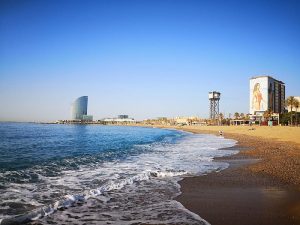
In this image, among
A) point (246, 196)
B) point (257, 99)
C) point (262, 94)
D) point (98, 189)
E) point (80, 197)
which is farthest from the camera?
point (262, 94)

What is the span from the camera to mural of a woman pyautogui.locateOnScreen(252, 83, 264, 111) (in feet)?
522

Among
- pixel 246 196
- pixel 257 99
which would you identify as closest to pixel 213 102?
pixel 257 99

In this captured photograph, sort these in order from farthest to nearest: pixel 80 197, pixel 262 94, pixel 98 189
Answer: pixel 262 94, pixel 98 189, pixel 80 197

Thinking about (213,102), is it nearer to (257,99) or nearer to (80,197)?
(257,99)

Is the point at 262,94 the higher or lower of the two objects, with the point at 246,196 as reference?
higher

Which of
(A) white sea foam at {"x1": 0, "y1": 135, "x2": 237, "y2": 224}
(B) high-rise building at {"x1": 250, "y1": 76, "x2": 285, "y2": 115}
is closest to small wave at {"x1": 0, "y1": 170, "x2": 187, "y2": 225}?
(A) white sea foam at {"x1": 0, "y1": 135, "x2": 237, "y2": 224}

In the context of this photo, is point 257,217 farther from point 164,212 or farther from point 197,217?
point 164,212

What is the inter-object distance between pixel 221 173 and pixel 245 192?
381cm

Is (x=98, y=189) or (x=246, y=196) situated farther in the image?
(x=98, y=189)

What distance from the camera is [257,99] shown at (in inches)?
6339

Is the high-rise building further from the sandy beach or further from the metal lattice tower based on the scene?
the sandy beach

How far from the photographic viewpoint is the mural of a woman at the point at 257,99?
159m

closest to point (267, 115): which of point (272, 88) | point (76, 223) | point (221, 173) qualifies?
point (272, 88)

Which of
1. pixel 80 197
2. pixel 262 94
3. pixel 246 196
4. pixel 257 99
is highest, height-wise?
pixel 262 94
